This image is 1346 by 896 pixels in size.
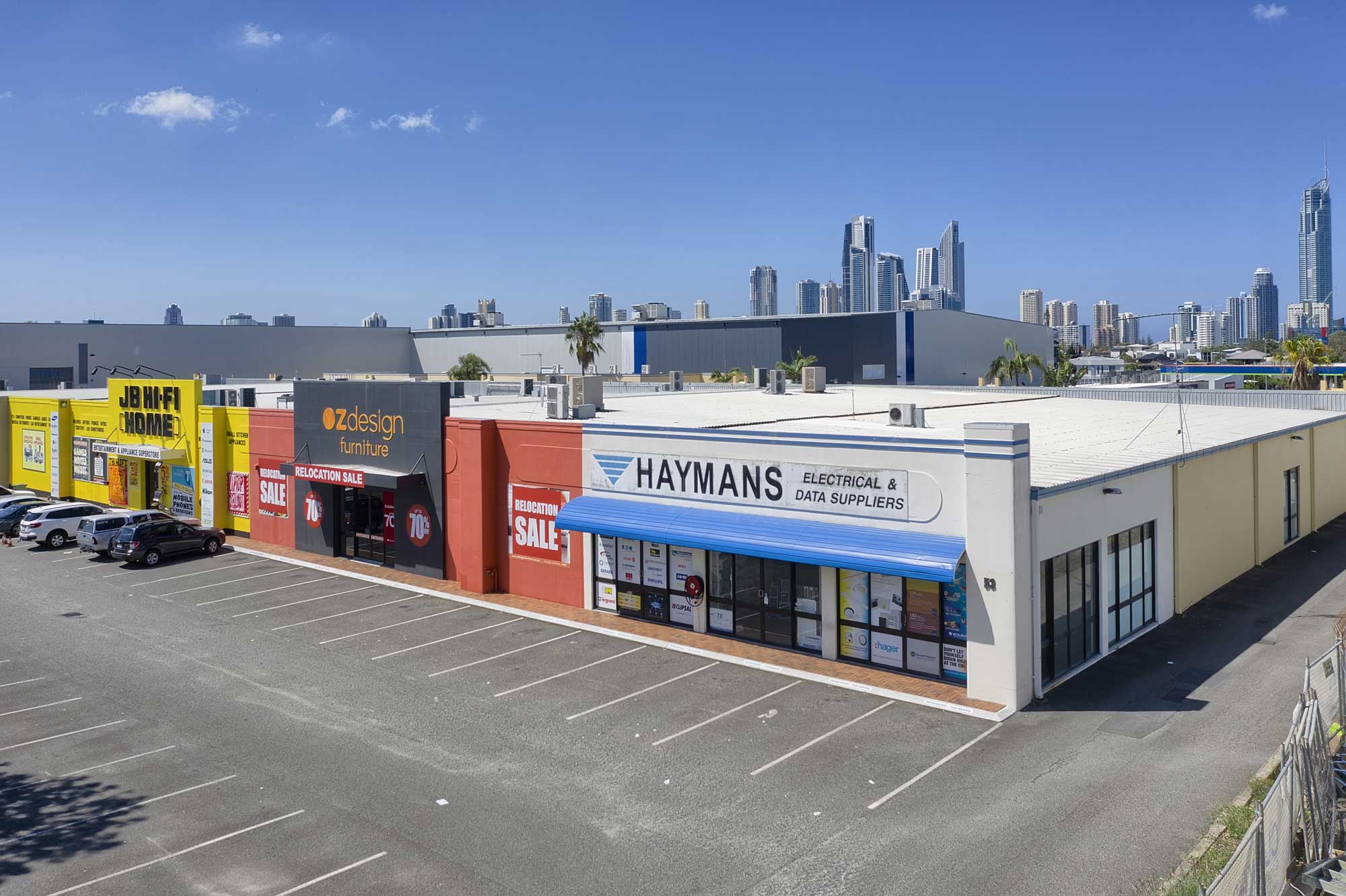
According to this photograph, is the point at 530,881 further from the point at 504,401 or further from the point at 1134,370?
the point at 1134,370

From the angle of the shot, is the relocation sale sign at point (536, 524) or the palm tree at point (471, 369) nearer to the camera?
the relocation sale sign at point (536, 524)

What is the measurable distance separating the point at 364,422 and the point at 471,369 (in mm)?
52521

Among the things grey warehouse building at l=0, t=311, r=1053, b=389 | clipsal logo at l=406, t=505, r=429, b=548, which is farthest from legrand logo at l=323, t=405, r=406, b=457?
grey warehouse building at l=0, t=311, r=1053, b=389

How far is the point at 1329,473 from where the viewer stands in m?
36.6

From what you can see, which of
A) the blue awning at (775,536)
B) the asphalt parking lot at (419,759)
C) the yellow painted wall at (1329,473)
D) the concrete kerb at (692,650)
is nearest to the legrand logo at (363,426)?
the concrete kerb at (692,650)

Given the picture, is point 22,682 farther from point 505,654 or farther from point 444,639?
point 505,654

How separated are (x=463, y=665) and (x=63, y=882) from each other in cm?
952

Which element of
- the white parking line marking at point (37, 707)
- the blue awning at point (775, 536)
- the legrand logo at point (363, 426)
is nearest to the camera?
the white parking line marking at point (37, 707)

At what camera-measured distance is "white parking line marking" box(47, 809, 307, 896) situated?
39.2ft

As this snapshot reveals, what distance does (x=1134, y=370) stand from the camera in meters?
85.7

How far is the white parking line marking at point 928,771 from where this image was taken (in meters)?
14.0

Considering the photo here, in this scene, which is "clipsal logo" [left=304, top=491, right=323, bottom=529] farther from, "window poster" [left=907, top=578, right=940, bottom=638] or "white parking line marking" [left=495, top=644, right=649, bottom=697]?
"window poster" [left=907, top=578, right=940, bottom=638]

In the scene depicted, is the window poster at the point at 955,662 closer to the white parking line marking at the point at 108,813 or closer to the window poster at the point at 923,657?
the window poster at the point at 923,657

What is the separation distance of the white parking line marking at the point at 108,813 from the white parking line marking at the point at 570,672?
5.52 m
